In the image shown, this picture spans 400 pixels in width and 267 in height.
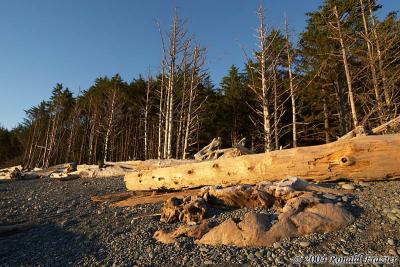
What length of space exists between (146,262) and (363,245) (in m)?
2.87

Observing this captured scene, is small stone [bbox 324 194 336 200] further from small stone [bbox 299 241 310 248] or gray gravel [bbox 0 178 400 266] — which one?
small stone [bbox 299 241 310 248]

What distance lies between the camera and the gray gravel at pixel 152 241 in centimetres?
345

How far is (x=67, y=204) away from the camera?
821 cm

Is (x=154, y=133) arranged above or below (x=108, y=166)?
above

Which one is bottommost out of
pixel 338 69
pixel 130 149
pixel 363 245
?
pixel 363 245

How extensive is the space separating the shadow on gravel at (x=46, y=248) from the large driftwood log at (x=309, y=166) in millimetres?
2939

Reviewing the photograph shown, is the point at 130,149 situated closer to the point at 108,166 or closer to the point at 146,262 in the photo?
the point at 108,166

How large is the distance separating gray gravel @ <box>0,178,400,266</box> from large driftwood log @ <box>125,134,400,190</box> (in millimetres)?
381

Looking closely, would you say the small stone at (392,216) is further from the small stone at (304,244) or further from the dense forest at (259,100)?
the dense forest at (259,100)

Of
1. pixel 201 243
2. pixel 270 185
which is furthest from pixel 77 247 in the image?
pixel 270 185

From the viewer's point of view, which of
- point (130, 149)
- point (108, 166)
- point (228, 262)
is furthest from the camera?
point (130, 149)

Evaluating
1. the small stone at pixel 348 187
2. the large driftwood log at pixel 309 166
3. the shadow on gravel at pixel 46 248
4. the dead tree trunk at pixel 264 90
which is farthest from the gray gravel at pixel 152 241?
the dead tree trunk at pixel 264 90

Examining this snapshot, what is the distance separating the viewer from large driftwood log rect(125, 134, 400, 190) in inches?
203

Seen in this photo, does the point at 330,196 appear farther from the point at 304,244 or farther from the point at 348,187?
the point at 304,244
